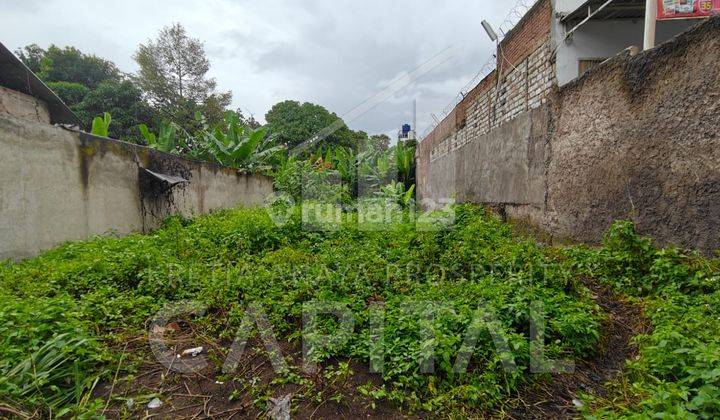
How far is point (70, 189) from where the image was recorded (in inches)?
155

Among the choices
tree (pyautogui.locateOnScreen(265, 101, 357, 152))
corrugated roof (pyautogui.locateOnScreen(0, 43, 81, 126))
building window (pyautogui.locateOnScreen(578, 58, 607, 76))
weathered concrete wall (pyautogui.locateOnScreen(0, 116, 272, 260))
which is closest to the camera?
weathered concrete wall (pyautogui.locateOnScreen(0, 116, 272, 260))

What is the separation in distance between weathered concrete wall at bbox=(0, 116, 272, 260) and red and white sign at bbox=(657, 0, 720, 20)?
614 cm

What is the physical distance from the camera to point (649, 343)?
5.99ft

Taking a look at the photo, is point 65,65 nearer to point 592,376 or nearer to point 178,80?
point 178,80

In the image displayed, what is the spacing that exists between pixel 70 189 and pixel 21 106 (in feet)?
15.5

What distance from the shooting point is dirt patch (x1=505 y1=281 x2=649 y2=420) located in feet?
5.40

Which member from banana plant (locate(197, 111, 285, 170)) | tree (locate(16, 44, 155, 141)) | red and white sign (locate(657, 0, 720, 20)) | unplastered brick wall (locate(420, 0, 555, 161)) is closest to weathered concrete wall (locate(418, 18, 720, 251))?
unplastered brick wall (locate(420, 0, 555, 161))

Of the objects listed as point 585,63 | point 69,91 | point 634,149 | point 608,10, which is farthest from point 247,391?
point 69,91

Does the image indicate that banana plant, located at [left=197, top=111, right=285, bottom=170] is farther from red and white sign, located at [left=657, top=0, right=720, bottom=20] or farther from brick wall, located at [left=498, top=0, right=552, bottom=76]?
red and white sign, located at [left=657, top=0, right=720, bottom=20]

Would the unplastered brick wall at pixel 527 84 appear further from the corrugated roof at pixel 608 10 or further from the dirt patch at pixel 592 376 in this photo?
the dirt patch at pixel 592 376

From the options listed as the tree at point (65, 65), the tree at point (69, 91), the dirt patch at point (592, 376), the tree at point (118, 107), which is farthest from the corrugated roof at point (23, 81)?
the tree at point (65, 65)

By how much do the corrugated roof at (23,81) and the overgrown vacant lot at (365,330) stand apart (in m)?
5.49

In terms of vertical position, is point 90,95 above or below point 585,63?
above

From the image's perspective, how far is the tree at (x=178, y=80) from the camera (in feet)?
61.6
